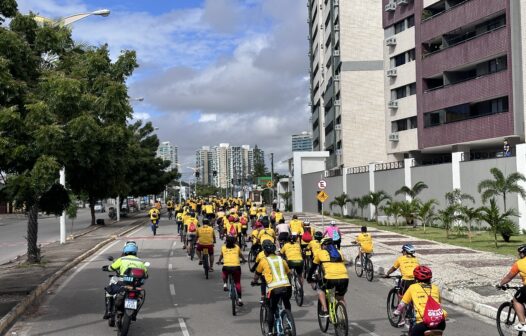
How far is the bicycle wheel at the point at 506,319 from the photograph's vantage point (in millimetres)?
9562

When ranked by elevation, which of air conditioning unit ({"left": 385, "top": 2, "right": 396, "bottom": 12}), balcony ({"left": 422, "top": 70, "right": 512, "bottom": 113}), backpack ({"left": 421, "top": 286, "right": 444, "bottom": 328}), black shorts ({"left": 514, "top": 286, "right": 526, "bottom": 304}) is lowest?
black shorts ({"left": 514, "top": 286, "right": 526, "bottom": 304})

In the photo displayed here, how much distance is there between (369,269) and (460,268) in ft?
9.74

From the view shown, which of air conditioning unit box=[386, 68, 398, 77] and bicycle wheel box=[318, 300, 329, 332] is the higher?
air conditioning unit box=[386, 68, 398, 77]

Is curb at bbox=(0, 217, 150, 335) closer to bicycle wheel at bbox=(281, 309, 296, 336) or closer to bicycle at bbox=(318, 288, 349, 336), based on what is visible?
bicycle wheel at bbox=(281, 309, 296, 336)

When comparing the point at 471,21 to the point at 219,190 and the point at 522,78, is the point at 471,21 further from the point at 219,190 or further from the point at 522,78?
the point at 219,190

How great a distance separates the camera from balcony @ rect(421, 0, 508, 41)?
3791cm

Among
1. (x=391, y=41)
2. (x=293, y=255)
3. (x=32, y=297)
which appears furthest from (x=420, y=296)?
(x=391, y=41)

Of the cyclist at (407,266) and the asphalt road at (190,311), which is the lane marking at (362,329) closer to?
the asphalt road at (190,311)

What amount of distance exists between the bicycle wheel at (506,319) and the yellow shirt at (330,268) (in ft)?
8.13

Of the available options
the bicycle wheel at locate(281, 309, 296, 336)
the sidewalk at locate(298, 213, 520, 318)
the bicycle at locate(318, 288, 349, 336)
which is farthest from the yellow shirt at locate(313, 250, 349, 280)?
the sidewalk at locate(298, 213, 520, 318)

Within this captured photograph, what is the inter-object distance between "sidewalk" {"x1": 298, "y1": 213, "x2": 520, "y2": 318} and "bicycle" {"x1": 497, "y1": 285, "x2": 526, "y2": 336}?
1.66 meters

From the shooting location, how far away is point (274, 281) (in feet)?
29.5

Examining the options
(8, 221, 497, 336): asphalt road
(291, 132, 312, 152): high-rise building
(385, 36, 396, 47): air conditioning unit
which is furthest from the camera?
(291, 132, 312, 152): high-rise building

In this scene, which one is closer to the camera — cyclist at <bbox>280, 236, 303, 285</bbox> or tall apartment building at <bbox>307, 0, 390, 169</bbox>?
cyclist at <bbox>280, 236, 303, 285</bbox>
